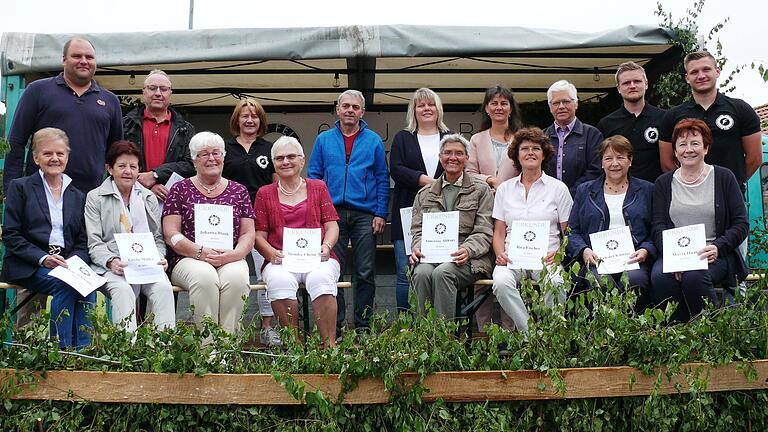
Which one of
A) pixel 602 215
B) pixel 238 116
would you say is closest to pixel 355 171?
pixel 238 116

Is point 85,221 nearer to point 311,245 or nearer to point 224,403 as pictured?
point 311,245

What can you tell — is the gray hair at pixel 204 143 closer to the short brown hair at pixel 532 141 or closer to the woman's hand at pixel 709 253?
the short brown hair at pixel 532 141

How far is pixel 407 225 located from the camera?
5.05 meters

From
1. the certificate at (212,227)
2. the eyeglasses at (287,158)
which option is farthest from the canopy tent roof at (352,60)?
the certificate at (212,227)

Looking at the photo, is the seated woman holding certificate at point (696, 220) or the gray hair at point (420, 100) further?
the gray hair at point (420, 100)

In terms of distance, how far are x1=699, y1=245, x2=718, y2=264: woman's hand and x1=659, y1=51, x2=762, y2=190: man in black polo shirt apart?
852 mm

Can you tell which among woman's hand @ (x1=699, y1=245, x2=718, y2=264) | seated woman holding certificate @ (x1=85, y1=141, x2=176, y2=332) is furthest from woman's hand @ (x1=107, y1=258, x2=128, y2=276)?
woman's hand @ (x1=699, y1=245, x2=718, y2=264)

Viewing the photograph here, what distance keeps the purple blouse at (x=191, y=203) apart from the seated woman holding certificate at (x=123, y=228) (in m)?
0.12

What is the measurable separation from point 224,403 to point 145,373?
33 cm

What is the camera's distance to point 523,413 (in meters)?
2.94

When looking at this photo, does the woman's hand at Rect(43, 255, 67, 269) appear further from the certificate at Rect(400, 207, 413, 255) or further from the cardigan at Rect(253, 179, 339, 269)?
the certificate at Rect(400, 207, 413, 255)

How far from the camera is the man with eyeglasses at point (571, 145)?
4.98m

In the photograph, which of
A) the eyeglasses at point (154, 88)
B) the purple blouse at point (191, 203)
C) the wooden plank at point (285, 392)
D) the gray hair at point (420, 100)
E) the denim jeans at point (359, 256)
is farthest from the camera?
the gray hair at point (420, 100)

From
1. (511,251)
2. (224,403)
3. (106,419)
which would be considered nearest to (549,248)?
(511,251)
